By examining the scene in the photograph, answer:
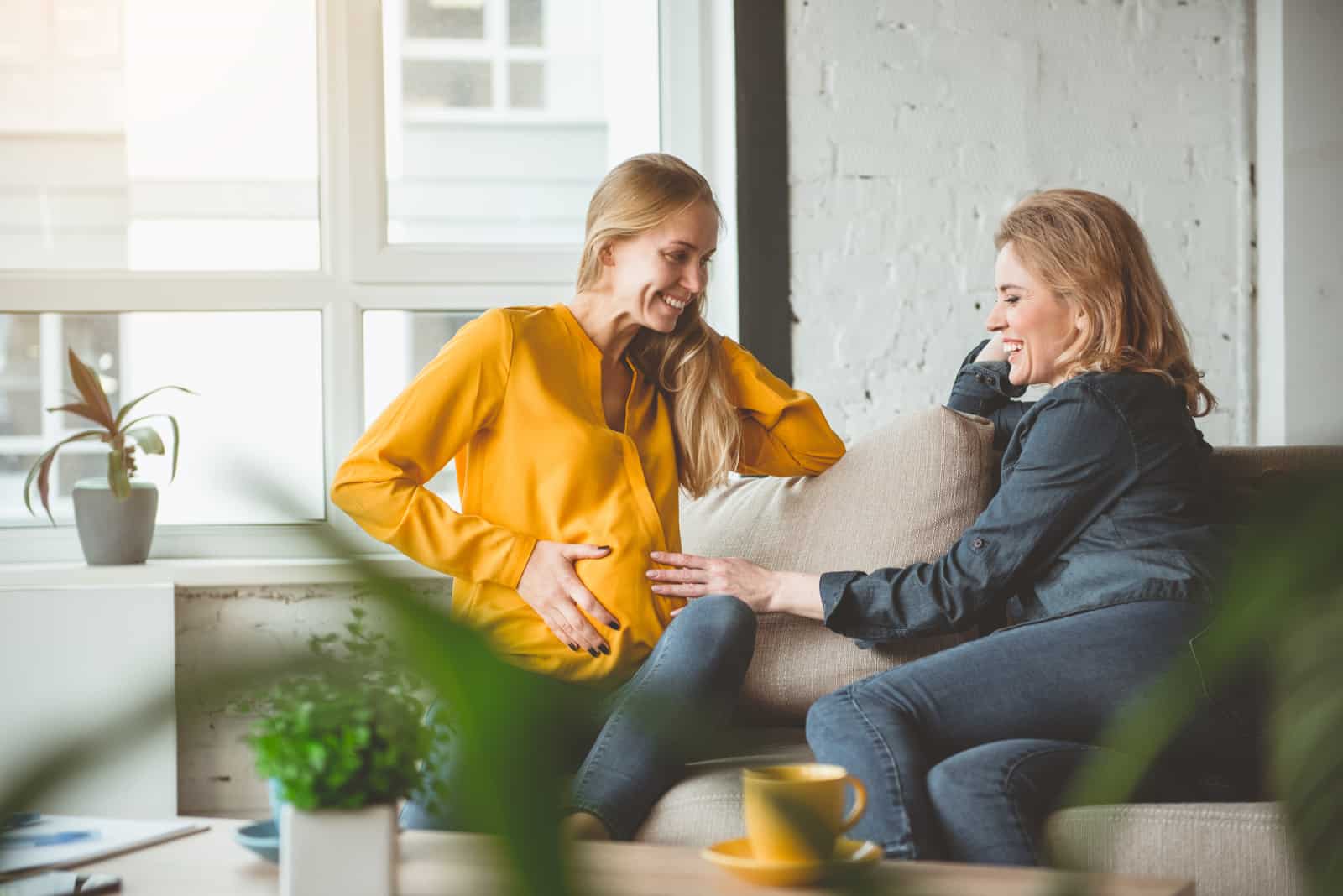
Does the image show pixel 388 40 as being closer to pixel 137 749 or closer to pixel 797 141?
pixel 797 141

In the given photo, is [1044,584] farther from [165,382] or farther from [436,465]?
[165,382]

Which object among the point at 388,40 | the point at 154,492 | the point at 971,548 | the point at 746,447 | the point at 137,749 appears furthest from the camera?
the point at 388,40

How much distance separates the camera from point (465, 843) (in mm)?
163

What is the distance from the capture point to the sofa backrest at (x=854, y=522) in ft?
6.08

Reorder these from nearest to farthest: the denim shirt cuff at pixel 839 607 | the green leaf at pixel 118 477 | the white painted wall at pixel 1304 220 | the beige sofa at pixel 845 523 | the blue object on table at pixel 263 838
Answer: the blue object on table at pixel 263 838 → the denim shirt cuff at pixel 839 607 → the beige sofa at pixel 845 523 → the green leaf at pixel 118 477 → the white painted wall at pixel 1304 220

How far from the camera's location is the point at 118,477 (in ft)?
8.14

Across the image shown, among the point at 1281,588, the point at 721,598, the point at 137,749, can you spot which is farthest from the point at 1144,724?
the point at 721,598

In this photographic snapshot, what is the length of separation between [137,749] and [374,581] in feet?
0.11

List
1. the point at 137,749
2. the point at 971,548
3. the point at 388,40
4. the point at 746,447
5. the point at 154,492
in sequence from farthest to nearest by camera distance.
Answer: the point at 388,40 < the point at 154,492 < the point at 746,447 < the point at 971,548 < the point at 137,749

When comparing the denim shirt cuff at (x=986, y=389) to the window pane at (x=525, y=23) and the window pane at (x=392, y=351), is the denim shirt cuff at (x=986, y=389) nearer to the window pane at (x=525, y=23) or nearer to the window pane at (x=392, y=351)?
the window pane at (x=392, y=351)

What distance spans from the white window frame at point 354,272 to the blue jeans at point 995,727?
1271 mm

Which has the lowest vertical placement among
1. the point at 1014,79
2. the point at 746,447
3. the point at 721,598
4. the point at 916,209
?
the point at 721,598

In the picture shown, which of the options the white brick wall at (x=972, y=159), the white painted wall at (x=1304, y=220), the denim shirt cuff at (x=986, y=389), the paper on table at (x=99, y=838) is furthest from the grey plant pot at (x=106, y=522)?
the white painted wall at (x=1304, y=220)

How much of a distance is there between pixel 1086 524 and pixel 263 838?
107cm
